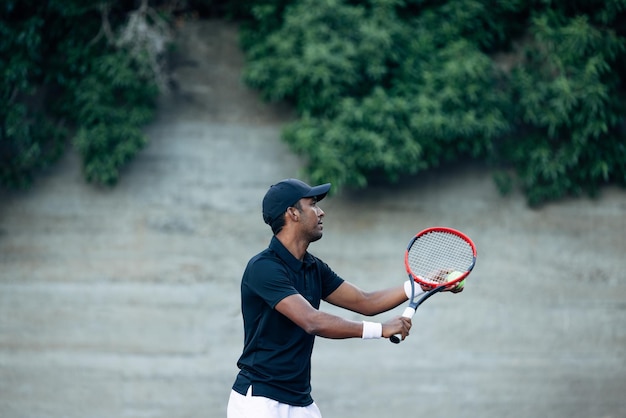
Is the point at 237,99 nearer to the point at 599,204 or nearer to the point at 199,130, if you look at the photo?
the point at 199,130

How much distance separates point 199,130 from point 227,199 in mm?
815

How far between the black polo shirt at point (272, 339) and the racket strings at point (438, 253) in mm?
869

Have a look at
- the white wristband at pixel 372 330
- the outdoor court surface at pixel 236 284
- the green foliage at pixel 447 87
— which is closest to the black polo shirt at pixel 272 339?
the white wristband at pixel 372 330

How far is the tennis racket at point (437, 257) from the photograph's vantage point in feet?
15.5

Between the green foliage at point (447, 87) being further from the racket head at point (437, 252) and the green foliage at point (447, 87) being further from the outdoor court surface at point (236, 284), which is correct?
the racket head at point (437, 252)

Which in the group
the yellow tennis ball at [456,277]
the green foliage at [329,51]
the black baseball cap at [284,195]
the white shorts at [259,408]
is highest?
the black baseball cap at [284,195]

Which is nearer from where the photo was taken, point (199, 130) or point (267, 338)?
point (267, 338)

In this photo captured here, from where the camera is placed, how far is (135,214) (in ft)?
28.5

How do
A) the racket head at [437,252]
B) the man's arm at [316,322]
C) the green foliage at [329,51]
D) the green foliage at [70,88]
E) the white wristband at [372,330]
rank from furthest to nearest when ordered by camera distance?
the green foliage at [70,88] → the green foliage at [329,51] → the racket head at [437,252] → the white wristband at [372,330] → the man's arm at [316,322]

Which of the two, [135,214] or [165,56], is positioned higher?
[165,56]

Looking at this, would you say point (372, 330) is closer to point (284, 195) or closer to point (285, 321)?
point (285, 321)

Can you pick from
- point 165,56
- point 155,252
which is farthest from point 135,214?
point 165,56

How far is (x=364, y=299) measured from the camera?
4844 mm

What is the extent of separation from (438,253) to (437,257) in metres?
0.05
